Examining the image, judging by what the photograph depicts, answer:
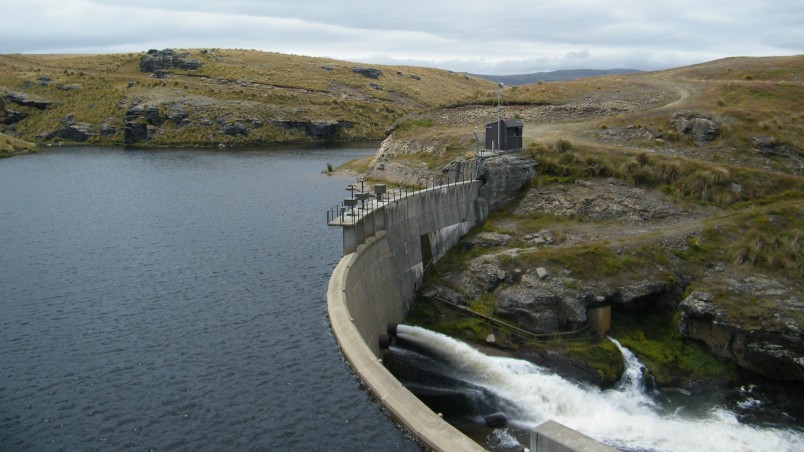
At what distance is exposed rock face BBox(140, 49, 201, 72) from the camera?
19250 cm

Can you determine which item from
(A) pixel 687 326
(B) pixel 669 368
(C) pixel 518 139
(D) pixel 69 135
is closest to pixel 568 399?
(B) pixel 669 368

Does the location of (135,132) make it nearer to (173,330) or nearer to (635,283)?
(173,330)

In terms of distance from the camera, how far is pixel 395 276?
4528 cm

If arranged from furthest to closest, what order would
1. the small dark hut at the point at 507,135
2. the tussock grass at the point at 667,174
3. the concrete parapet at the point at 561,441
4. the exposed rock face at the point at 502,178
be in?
the small dark hut at the point at 507,135 < the exposed rock face at the point at 502,178 < the tussock grass at the point at 667,174 < the concrete parapet at the point at 561,441

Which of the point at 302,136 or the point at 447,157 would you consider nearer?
the point at 447,157

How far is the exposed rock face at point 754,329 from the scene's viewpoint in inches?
1463

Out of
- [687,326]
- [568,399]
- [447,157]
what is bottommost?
[568,399]

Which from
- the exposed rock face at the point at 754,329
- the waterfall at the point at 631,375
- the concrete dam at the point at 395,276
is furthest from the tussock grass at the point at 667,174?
the waterfall at the point at 631,375

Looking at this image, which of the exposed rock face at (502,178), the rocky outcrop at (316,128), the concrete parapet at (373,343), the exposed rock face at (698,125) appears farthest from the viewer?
the rocky outcrop at (316,128)

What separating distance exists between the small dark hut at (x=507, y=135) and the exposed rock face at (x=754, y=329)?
2294 cm

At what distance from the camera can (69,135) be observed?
507ft

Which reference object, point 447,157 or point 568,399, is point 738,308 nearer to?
point 568,399

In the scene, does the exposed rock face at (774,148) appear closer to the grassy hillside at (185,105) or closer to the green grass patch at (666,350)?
the green grass patch at (666,350)

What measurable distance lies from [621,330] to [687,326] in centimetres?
392
